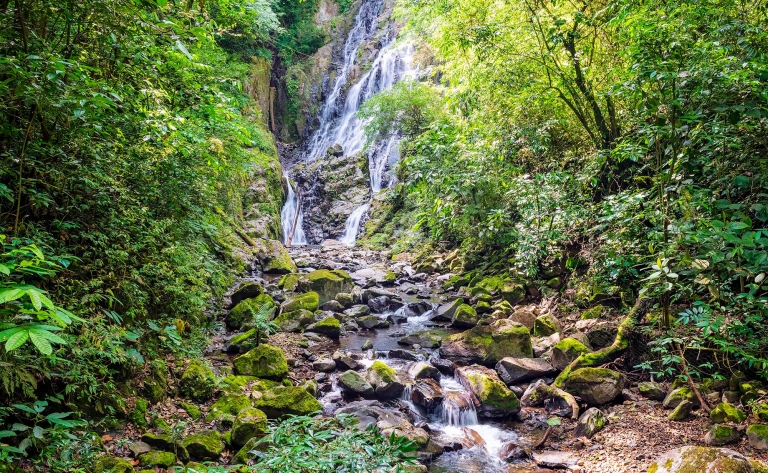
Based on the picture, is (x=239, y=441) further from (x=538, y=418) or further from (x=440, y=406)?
(x=538, y=418)

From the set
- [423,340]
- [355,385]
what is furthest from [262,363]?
[423,340]

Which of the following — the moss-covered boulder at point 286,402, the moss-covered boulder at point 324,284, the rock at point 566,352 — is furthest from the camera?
the moss-covered boulder at point 324,284

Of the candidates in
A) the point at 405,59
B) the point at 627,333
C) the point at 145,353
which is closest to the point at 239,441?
the point at 145,353

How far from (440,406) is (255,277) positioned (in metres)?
7.54

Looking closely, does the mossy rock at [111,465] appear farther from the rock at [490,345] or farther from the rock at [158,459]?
the rock at [490,345]

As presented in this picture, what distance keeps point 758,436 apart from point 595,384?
1.66m

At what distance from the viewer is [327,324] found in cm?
823

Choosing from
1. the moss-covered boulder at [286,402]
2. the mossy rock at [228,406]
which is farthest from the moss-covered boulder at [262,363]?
the mossy rock at [228,406]

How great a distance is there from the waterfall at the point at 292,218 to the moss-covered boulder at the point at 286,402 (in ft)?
50.5

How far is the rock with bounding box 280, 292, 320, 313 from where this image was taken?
873cm

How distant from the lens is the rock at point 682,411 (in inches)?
177

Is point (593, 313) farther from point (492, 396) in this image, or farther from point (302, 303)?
point (302, 303)

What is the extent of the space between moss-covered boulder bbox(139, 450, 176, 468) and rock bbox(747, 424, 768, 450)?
546cm

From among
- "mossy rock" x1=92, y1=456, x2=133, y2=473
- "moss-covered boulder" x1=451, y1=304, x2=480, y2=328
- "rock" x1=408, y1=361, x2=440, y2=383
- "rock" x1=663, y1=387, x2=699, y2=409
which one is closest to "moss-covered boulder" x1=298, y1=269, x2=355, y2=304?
"moss-covered boulder" x1=451, y1=304, x2=480, y2=328
